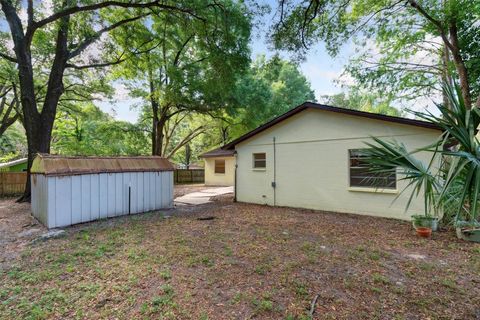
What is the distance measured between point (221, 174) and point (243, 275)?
49.5ft

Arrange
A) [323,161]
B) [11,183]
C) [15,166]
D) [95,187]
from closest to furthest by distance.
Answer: [95,187]
[323,161]
[11,183]
[15,166]

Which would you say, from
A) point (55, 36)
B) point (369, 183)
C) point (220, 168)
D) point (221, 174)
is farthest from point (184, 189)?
point (369, 183)

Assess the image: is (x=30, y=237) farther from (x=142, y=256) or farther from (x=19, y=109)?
(x=19, y=109)

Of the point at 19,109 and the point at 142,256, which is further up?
the point at 19,109

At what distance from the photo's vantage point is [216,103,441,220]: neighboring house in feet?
22.6

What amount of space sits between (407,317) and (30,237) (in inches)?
290

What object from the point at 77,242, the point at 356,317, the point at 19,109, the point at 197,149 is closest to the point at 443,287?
the point at 356,317

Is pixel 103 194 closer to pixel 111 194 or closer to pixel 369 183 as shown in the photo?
pixel 111 194

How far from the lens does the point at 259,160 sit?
1022 centimetres

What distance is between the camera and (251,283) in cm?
327

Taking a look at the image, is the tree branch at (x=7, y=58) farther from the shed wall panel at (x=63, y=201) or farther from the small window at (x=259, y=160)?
the small window at (x=259, y=160)

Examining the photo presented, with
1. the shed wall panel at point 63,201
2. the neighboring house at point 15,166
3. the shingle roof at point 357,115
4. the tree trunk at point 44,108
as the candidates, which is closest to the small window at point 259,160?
the shingle roof at point 357,115

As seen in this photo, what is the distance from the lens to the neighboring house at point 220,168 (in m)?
17.9

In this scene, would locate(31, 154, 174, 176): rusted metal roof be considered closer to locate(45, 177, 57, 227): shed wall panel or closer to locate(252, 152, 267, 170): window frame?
locate(45, 177, 57, 227): shed wall panel
